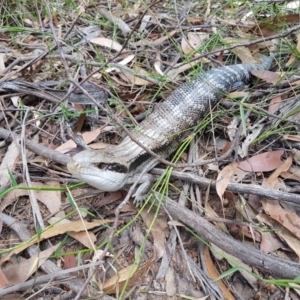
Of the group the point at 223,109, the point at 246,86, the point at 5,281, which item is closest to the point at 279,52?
the point at 246,86

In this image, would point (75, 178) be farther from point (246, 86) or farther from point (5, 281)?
point (246, 86)

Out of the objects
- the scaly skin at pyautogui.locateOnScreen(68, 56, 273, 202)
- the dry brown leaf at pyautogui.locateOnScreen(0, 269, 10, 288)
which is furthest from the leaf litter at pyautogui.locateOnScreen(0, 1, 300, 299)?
the scaly skin at pyautogui.locateOnScreen(68, 56, 273, 202)

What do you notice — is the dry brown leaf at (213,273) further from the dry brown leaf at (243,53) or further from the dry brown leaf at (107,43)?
the dry brown leaf at (107,43)

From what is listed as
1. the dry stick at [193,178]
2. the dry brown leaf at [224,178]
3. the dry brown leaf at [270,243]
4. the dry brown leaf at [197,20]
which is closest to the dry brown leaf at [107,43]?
the dry brown leaf at [197,20]

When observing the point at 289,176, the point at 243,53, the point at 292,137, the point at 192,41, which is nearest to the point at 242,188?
the point at 289,176

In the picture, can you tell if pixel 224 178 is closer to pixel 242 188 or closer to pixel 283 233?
pixel 242 188
